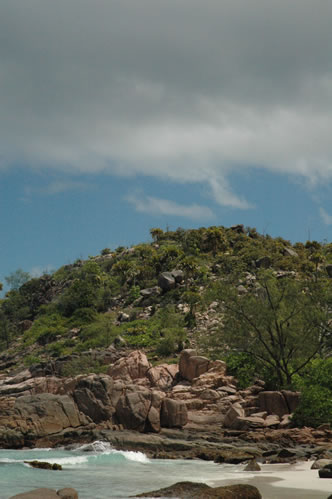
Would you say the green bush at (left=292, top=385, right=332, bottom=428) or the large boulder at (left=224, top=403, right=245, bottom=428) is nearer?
the green bush at (left=292, top=385, right=332, bottom=428)

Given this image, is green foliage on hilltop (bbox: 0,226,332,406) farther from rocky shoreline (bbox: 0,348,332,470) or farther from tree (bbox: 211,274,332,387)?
rocky shoreline (bbox: 0,348,332,470)

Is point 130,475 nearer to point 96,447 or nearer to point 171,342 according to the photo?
point 96,447

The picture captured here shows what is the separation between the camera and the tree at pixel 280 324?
35.8 meters

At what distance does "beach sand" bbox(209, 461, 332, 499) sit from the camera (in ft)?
47.3

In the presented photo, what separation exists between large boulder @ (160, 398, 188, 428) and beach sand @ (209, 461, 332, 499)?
9902 millimetres

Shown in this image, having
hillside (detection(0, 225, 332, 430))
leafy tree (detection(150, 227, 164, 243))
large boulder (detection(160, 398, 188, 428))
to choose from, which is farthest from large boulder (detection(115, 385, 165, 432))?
leafy tree (detection(150, 227, 164, 243))

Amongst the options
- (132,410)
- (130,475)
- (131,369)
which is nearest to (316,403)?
(132,410)

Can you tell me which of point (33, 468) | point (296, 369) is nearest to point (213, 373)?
point (296, 369)

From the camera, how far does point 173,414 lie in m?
30.5

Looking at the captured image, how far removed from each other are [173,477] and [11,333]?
70.1 m

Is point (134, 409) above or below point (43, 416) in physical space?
above

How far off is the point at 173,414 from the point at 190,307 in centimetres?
3395

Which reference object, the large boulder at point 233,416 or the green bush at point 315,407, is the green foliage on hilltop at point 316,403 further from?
the large boulder at point 233,416

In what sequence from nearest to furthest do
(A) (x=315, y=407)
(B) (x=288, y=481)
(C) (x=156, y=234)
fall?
(B) (x=288, y=481) → (A) (x=315, y=407) → (C) (x=156, y=234)
